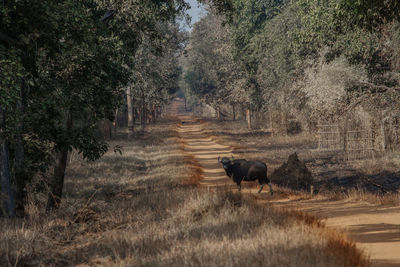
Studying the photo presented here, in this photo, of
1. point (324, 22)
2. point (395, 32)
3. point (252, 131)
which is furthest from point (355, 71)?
point (252, 131)

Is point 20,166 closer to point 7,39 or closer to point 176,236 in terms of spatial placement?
point 7,39

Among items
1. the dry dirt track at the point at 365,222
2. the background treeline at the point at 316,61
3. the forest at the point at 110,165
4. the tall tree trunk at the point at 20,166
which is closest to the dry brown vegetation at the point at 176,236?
the forest at the point at 110,165

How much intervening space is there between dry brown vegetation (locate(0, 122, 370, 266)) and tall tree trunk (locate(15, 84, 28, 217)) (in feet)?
1.36

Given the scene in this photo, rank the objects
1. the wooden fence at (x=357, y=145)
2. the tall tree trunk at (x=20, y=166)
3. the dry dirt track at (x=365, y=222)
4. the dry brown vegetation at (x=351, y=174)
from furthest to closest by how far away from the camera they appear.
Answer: the wooden fence at (x=357, y=145)
the dry brown vegetation at (x=351, y=174)
the tall tree trunk at (x=20, y=166)
the dry dirt track at (x=365, y=222)

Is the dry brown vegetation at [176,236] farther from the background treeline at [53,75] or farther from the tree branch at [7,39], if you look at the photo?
the tree branch at [7,39]

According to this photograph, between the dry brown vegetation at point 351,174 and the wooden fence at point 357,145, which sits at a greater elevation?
the wooden fence at point 357,145

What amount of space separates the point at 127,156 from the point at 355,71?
14498mm

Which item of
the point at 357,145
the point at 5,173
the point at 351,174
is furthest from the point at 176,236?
the point at 357,145

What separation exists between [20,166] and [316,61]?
76.2 feet

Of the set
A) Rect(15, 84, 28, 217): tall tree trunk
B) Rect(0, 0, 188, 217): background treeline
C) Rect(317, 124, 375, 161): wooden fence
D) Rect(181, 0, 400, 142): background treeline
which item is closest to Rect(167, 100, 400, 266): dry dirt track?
Rect(181, 0, 400, 142): background treeline

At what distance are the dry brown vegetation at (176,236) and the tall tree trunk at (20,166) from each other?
414 mm

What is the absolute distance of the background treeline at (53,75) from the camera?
8086 mm

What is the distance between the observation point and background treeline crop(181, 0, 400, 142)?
14.6 m

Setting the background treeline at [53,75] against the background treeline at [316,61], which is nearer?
the background treeline at [53,75]
